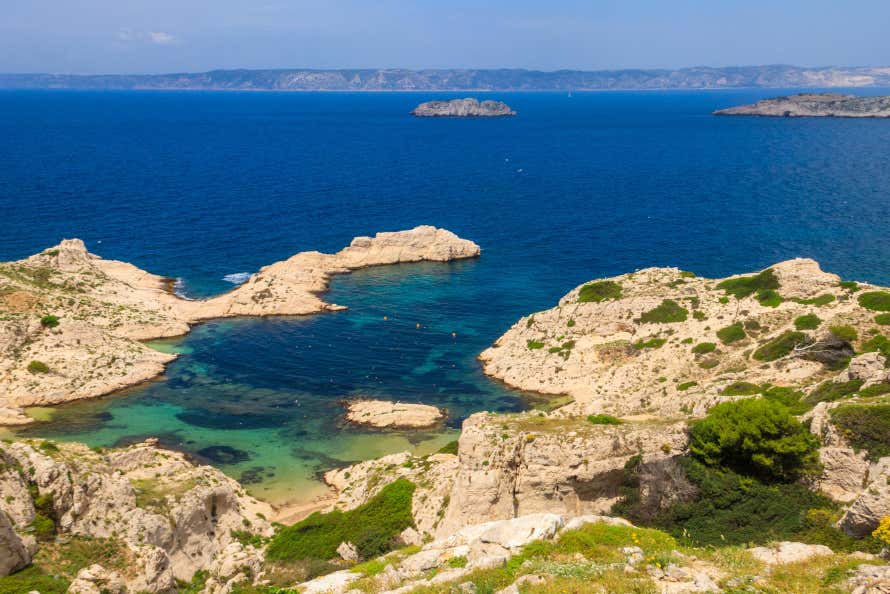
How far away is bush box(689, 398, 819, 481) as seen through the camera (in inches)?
1358

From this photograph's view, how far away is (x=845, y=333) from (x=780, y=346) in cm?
475

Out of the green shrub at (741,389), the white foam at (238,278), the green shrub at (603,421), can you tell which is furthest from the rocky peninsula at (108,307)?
the green shrub at (741,389)

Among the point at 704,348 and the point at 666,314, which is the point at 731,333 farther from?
the point at 666,314

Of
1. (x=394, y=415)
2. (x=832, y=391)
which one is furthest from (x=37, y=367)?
(x=832, y=391)

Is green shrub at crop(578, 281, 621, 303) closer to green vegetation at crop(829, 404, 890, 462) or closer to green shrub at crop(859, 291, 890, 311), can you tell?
green shrub at crop(859, 291, 890, 311)

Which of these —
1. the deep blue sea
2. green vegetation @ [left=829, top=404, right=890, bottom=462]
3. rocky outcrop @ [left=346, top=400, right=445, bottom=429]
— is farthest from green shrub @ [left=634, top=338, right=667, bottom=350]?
green vegetation @ [left=829, top=404, right=890, bottom=462]

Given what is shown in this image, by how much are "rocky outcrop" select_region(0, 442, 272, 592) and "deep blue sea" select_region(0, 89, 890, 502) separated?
8251mm

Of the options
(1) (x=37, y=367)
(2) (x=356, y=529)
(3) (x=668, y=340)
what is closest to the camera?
(2) (x=356, y=529)

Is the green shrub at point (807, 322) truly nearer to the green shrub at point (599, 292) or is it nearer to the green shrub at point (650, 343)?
the green shrub at point (650, 343)

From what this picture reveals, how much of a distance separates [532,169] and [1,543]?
177518mm

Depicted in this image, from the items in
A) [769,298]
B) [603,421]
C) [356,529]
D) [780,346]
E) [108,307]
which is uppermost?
[769,298]

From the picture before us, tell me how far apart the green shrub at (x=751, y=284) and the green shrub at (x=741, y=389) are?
17.7 meters

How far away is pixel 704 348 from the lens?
62406 mm

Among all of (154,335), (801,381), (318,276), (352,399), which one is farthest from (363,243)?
(801,381)
